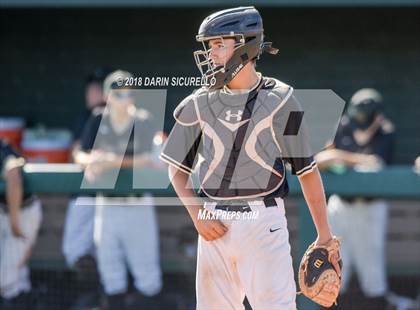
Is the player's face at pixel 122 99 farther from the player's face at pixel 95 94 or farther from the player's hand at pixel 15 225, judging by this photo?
the player's hand at pixel 15 225

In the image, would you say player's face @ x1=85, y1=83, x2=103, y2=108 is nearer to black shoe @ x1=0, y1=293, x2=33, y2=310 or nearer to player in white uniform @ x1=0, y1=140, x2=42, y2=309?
player in white uniform @ x1=0, y1=140, x2=42, y2=309

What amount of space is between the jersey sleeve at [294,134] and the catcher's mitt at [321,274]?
0.36 m

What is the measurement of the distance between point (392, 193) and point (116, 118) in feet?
7.06

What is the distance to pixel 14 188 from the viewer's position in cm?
580

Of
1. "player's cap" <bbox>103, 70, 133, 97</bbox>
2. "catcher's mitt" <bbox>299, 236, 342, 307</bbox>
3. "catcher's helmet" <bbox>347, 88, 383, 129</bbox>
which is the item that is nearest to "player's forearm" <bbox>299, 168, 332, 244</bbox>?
"catcher's mitt" <bbox>299, 236, 342, 307</bbox>

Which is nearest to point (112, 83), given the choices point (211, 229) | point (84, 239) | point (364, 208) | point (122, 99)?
point (122, 99)

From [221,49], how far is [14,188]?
1975 mm

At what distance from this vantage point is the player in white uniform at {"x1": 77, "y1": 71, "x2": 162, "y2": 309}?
6402 mm

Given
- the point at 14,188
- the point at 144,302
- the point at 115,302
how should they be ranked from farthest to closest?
the point at 144,302 → the point at 115,302 → the point at 14,188

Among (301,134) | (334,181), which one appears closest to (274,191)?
(301,134)

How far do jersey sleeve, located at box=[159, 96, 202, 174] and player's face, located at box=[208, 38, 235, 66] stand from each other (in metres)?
0.22

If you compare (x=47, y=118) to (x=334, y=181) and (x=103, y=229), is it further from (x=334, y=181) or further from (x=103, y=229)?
(x=334, y=181)

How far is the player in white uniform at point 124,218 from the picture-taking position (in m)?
6.40

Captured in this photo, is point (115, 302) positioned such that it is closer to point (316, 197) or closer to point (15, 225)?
point (15, 225)
